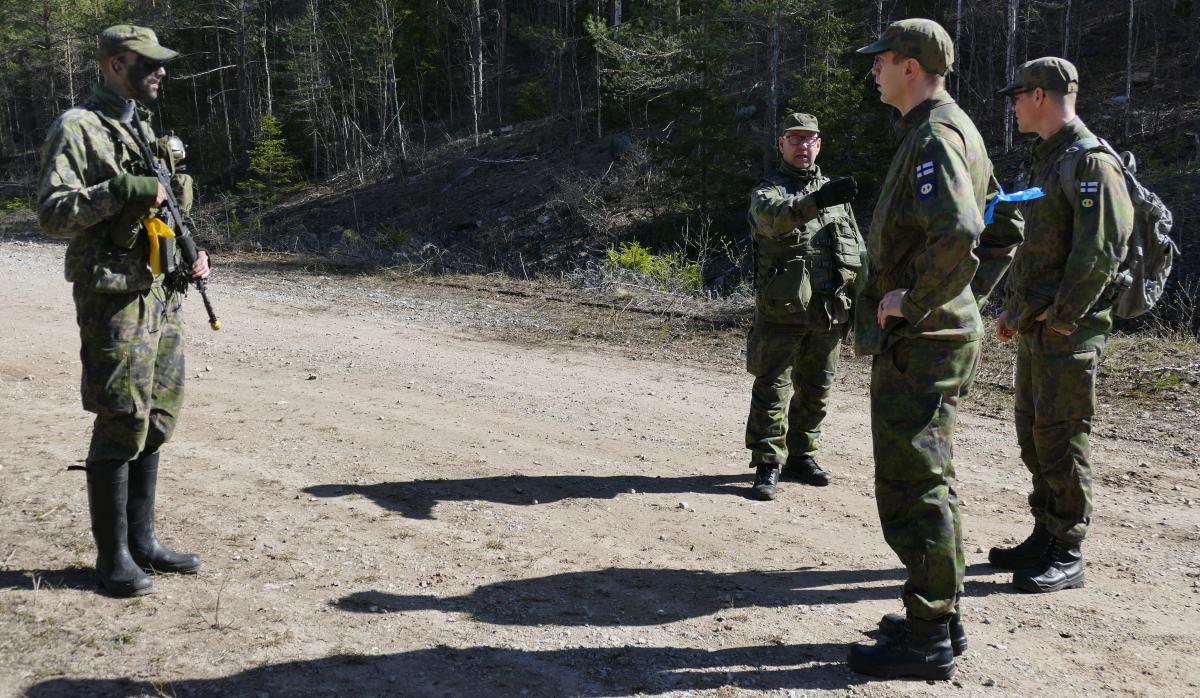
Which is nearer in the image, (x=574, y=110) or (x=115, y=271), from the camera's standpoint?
(x=115, y=271)

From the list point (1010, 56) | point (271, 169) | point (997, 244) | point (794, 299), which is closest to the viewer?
point (997, 244)

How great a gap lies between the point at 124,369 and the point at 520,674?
2096mm

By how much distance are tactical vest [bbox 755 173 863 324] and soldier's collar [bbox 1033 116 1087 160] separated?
1.37 metres

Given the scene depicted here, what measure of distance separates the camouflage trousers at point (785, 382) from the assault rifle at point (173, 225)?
122 inches

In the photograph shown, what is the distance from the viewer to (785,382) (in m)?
5.70

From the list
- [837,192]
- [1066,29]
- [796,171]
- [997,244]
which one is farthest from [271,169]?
[997,244]

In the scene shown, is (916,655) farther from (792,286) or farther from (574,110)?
(574,110)

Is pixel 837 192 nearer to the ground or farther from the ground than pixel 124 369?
farther from the ground

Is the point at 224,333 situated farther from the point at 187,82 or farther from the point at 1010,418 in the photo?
the point at 187,82

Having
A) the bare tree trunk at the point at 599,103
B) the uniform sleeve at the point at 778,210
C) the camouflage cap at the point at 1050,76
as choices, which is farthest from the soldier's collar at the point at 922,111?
the bare tree trunk at the point at 599,103

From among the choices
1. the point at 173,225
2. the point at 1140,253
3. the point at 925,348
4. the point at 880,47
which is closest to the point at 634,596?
the point at 925,348

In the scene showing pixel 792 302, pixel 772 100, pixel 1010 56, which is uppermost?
pixel 1010 56

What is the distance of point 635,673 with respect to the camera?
3604 millimetres

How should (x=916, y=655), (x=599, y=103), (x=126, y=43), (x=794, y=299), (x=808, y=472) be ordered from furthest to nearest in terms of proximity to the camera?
(x=599, y=103)
(x=808, y=472)
(x=794, y=299)
(x=126, y=43)
(x=916, y=655)
